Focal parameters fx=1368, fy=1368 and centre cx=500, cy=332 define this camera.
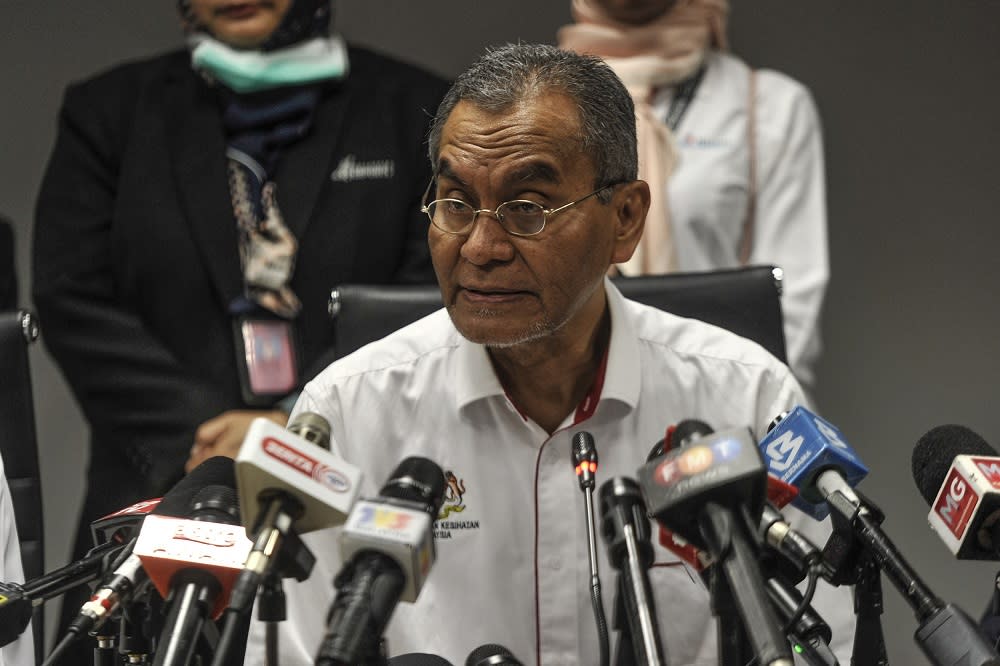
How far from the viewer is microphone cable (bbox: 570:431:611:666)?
1.51 meters

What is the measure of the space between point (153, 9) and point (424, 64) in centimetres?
92

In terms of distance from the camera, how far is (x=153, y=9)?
4.51 metres

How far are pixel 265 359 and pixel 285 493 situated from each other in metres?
1.58

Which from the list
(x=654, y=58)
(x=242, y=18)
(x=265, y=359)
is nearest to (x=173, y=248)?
(x=265, y=359)

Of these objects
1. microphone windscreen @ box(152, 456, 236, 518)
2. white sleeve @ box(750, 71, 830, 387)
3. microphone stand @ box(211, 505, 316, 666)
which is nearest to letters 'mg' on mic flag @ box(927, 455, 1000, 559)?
microphone stand @ box(211, 505, 316, 666)

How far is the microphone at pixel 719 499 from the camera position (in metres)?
1.24

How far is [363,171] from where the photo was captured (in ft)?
9.70

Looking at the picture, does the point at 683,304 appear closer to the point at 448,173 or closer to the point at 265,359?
the point at 448,173

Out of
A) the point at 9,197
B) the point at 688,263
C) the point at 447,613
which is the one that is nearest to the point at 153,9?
the point at 9,197

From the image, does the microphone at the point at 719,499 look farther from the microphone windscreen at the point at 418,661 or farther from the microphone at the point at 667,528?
the microphone windscreen at the point at 418,661

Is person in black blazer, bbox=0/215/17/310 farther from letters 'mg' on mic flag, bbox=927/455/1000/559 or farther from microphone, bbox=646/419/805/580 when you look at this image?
letters 'mg' on mic flag, bbox=927/455/1000/559

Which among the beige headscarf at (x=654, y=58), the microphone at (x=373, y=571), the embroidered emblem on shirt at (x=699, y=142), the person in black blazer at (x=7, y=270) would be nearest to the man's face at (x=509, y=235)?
the microphone at (x=373, y=571)

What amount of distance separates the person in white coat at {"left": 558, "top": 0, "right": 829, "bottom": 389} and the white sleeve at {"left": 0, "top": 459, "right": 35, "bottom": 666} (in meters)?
1.46

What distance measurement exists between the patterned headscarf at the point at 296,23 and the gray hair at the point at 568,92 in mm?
935
